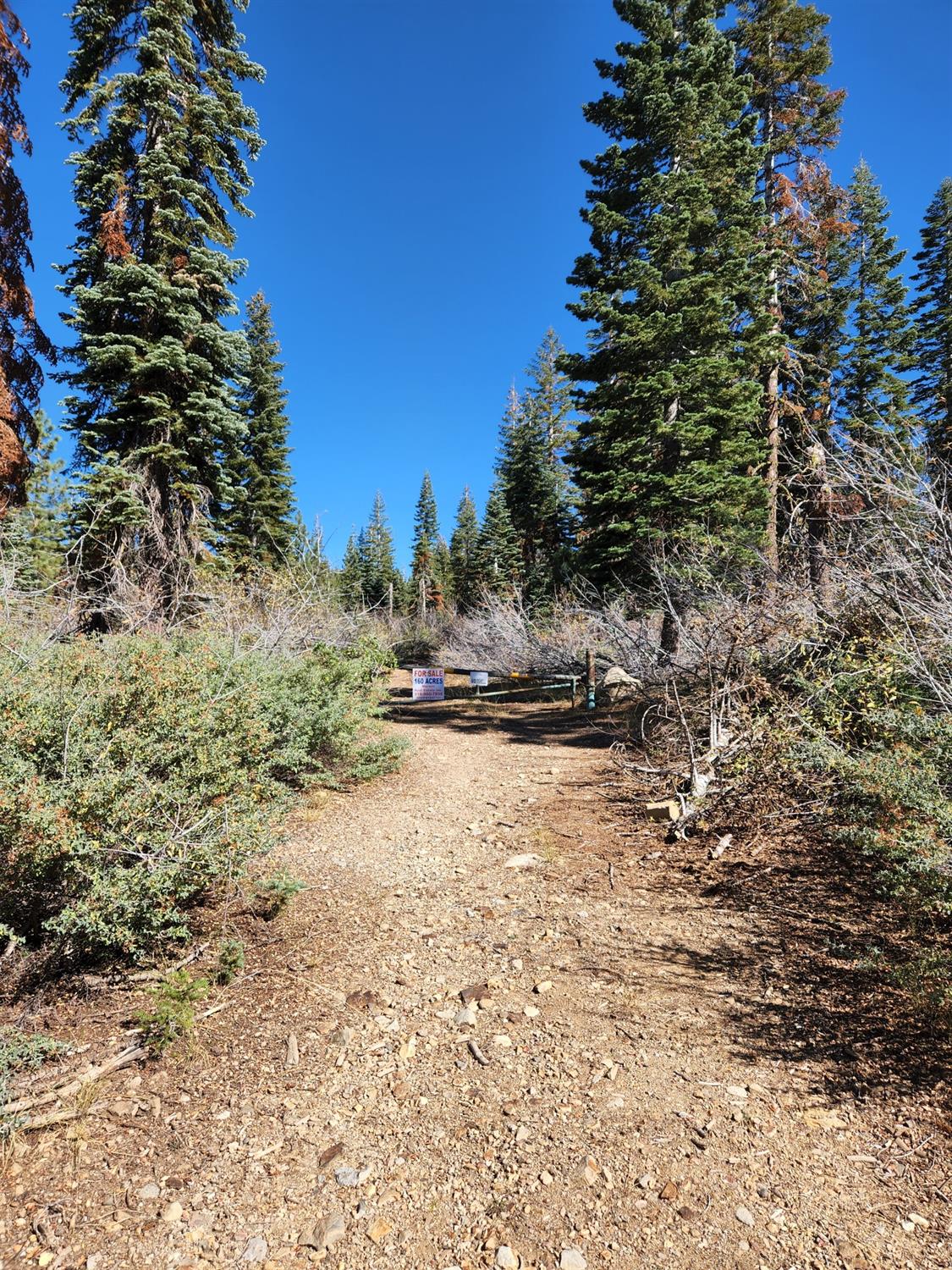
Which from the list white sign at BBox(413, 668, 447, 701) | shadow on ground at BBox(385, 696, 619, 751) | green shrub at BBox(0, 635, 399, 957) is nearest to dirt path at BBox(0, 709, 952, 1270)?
green shrub at BBox(0, 635, 399, 957)

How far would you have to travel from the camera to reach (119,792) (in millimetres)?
3088

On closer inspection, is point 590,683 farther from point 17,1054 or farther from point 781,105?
point 781,105

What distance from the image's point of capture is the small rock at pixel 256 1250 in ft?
6.29

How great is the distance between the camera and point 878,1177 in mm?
2102

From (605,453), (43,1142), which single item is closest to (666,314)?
(605,453)

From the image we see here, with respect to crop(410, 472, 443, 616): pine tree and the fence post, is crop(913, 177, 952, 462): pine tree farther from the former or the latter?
crop(410, 472, 443, 616): pine tree

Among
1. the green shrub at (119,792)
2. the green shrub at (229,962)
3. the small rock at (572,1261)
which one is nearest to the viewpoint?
the small rock at (572,1261)

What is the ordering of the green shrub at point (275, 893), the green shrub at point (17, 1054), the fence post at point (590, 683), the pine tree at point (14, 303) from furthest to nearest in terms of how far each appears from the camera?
the fence post at point (590, 683), the pine tree at point (14, 303), the green shrub at point (275, 893), the green shrub at point (17, 1054)

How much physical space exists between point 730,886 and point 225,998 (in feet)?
11.5

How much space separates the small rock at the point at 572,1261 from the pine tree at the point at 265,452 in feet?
80.8

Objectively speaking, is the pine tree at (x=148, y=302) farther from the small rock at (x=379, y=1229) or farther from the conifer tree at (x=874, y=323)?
the conifer tree at (x=874, y=323)

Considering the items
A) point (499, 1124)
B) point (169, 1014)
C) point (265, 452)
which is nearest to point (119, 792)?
point (169, 1014)

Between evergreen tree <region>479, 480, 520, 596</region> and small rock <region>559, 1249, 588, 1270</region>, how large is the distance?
31651 mm

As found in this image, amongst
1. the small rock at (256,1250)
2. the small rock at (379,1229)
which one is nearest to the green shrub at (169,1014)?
the small rock at (256,1250)
